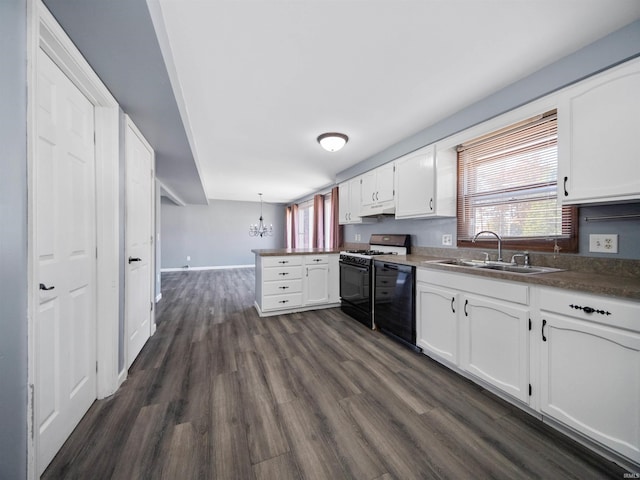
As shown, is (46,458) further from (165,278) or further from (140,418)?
(165,278)

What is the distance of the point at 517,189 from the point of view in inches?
84.4

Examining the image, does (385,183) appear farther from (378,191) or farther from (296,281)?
(296,281)

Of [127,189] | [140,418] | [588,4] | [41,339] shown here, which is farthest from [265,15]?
[140,418]

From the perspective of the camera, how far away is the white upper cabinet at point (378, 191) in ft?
10.5

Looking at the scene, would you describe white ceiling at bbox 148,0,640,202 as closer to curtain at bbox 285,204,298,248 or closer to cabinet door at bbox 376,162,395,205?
cabinet door at bbox 376,162,395,205

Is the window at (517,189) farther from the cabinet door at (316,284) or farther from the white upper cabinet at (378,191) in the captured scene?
the cabinet door at (316,284)

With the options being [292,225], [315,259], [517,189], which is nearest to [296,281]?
[315,259]

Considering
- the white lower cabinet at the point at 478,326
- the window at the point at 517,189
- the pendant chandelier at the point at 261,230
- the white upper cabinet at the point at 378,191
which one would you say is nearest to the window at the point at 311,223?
the pendant chandelier at the point at 261,230

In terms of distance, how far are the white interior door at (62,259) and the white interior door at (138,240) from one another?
349 millimetres

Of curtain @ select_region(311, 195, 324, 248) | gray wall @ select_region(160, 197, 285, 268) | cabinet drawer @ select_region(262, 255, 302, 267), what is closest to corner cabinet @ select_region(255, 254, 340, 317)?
cabinet drawer @ select_region(262, 255, 302, 267)

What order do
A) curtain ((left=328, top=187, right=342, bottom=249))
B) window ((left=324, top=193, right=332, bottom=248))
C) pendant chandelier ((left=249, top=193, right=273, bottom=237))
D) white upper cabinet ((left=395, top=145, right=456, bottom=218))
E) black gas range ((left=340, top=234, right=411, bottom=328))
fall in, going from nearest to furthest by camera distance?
white upper cabinet ((left=395, top=145, right=456, bottom=218))
black gas range ((left=340, top=234, right=411, bottom=328))
curtain ((left=328, top=187, right=342, bottom=249))
window ((left=324, top=193, right=332, bottom=248))
pendant chandelier ((left=249, top=193, right=273, bottom=237))

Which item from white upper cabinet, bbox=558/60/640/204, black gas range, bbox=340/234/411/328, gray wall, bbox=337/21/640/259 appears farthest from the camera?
black gas range, bbox=340/234/411/328

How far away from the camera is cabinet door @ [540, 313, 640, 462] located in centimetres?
113

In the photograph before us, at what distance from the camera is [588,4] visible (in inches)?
51.3
